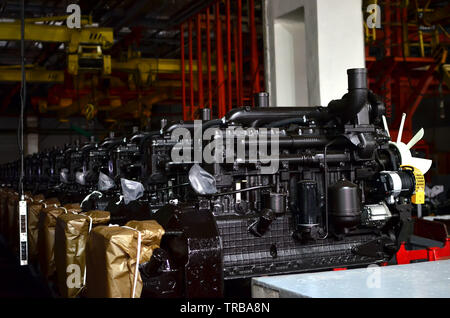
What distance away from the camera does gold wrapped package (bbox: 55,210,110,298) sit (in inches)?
151

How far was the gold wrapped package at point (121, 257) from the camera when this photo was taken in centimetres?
282

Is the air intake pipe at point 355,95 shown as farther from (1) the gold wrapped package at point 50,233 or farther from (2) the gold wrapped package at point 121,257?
(1) the gold wrapped package at point 50,233

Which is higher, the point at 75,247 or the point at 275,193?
the point at 275,193

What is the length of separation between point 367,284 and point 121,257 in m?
1.36

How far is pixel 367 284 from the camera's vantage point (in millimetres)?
1918

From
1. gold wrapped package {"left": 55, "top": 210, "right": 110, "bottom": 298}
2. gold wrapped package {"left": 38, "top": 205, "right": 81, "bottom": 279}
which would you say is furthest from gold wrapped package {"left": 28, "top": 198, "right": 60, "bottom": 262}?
gold wrapped package {"left": 55, "top": 210, "right": 110, "bottom": 298}

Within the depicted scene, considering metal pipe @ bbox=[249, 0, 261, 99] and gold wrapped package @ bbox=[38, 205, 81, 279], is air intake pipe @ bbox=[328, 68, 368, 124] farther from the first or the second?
metal pipe @ bbox=[249, 0, 261, 99]

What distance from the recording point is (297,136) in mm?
4023

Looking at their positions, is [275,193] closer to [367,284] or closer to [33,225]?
[367,284]

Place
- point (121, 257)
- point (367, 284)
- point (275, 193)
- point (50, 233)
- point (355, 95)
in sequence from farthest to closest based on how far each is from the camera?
point (50, 233)
point (355, 95)
point (275, 193)
point (121, 257)
point (367, 284)

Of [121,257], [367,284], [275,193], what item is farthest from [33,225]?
[367,284]

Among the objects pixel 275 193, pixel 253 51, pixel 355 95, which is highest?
pixel 253 51

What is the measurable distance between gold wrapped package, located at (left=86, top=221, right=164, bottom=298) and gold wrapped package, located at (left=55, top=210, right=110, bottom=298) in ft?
2.80
